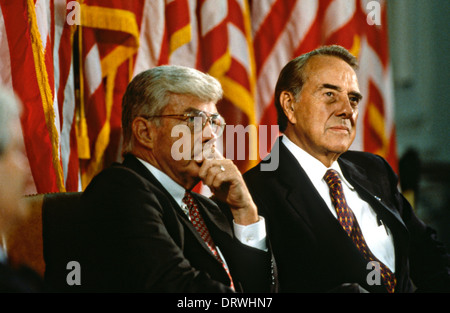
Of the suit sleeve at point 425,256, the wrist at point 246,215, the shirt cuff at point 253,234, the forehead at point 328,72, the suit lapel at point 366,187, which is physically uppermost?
the forehead at point 328,72

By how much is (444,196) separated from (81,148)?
2330 mm

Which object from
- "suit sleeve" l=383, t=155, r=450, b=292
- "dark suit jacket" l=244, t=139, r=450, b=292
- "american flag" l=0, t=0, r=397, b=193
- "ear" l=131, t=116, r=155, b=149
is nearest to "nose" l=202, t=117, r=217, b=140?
"ear" l=131, t=116, r=155, b=149

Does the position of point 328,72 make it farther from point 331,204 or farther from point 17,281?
point 17,281

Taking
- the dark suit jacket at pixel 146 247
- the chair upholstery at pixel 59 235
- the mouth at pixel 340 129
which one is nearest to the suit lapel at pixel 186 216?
the dark suit jacket at pixel 146 247

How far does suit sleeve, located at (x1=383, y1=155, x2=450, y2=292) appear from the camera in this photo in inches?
72.2

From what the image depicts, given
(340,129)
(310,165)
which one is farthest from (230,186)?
(340,129)

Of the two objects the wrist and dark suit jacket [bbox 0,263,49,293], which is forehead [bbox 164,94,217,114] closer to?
the wrist

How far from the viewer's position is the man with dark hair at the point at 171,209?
132 cm

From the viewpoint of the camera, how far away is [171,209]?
4.83 ft

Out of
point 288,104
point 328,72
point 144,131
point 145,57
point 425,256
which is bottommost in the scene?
point 425,256

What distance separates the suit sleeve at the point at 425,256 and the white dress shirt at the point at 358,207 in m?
0.18

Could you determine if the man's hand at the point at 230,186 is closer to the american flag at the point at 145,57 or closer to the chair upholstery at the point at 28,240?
the chair upholstery at the point at 28,240

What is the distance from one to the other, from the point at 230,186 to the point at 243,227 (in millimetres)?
128

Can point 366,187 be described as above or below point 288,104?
below
